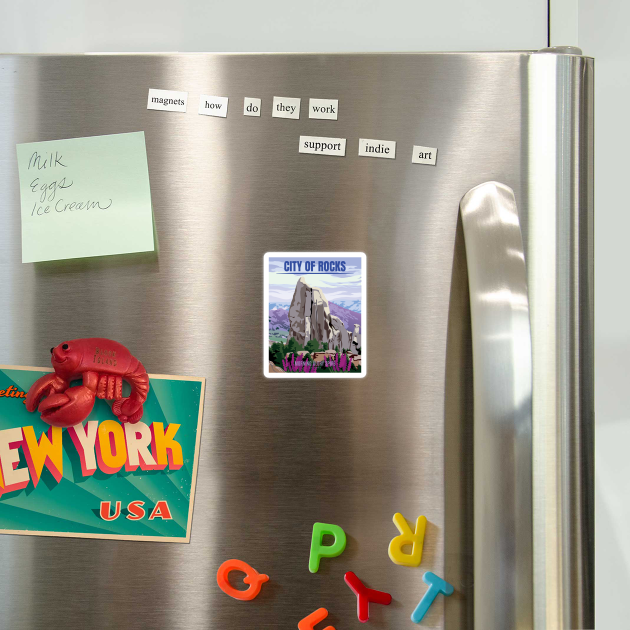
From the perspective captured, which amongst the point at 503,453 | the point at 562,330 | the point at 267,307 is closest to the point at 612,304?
the point at 562,330

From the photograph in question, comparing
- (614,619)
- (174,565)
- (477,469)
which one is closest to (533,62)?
(477,469)

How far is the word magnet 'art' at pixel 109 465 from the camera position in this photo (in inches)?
19.7

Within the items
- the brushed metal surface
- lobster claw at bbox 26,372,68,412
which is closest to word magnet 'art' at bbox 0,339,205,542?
lobster claw at bbox 26,372,68,412

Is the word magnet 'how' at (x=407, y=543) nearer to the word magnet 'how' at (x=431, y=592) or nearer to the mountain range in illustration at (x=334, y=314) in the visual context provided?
the word magnet 'how' at (x=431, y=592)

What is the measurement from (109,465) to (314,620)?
0.26 m

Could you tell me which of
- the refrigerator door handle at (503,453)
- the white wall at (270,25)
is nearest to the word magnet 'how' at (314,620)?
the refrigerator door handle at (503,453)

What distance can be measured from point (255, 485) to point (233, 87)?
0.41m

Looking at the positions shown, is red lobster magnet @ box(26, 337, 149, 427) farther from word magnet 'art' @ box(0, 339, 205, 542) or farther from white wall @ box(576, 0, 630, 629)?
white wall @ box(576, 0, 630, 629)

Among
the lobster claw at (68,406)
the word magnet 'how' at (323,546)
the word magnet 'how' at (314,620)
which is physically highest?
the lobster claw at (68,406)

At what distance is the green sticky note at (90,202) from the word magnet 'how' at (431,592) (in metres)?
0.44

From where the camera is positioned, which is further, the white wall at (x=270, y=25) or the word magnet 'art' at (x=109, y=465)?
the white wall at (x=270, y=25)

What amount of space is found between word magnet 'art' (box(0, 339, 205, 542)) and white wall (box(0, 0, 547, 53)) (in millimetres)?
516

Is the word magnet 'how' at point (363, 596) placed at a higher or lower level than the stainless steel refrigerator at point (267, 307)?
lower

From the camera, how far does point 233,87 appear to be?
20.1 inches
